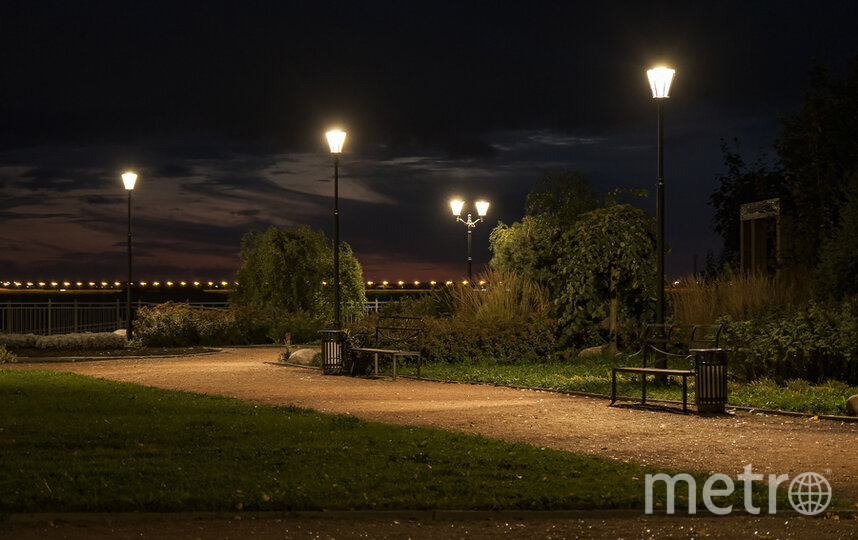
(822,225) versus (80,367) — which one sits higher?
(822,225)

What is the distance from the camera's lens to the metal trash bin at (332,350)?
21203 mm

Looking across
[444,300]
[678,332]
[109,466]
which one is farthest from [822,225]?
[109,466]

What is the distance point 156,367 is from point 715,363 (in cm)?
1346

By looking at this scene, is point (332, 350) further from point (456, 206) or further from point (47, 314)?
point (47, 314)

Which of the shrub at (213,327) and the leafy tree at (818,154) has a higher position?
the leafy tree at (818,154)

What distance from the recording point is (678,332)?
22328mm

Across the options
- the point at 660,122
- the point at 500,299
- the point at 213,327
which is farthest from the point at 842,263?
the point at 213,327

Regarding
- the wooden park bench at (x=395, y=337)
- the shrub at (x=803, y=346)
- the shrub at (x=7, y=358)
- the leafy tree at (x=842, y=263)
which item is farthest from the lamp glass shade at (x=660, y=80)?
the shrub at (x=7, y=358)

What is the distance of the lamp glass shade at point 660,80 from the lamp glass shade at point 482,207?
1644 cm

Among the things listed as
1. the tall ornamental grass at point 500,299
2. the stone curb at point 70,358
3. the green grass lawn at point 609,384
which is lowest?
the stone curb at point 70,358

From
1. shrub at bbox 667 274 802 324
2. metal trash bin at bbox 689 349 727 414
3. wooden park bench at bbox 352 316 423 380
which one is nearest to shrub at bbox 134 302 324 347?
wooden park bench at bbox 352 316 423 380

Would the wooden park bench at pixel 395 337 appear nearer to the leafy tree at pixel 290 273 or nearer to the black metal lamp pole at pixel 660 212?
the black metal lamp pole at pixel 660 212

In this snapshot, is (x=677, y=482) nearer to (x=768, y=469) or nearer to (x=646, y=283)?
(x=768, y=469)

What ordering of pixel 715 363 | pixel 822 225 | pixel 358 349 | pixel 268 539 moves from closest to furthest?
pixel 268 539 → pixel 715 363 → pixel 358 349 → pixel 822 225
